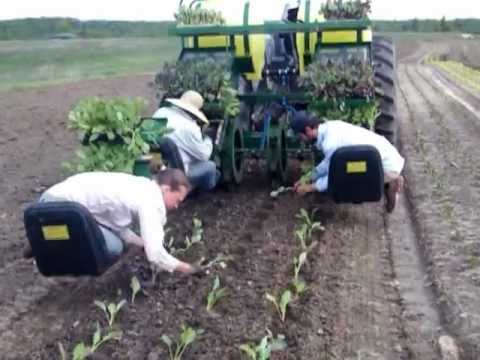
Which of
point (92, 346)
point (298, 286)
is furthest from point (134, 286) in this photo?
point (298, 286)

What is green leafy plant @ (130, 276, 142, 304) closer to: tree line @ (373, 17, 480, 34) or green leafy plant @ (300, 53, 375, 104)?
green leafy plant @ (300, 53, 375, 104)

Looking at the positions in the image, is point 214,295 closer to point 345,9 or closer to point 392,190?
point 392,190

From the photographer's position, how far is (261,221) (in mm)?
7977

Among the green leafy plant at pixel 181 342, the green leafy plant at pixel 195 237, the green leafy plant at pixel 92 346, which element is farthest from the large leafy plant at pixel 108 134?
the green leafy plant at pixel 181 342

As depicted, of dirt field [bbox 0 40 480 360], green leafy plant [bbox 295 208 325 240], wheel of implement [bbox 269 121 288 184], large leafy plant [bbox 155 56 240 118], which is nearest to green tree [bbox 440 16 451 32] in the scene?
dirt field [bbox 0 40 480 360]

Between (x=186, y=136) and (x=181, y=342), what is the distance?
10.4 ft

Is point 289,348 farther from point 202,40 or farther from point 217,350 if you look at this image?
point 202,40

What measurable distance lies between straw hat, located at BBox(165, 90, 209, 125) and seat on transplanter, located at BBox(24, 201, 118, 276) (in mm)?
2483

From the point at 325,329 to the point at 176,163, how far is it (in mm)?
2750

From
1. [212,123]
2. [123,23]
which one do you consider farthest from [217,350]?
[123,23]

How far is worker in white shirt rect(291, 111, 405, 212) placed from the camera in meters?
7.65

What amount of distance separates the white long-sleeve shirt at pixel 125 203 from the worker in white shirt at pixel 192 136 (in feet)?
6.57

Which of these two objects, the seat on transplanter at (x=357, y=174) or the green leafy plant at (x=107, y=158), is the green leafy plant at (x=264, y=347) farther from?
the seat on transplanter at (x=357, y=174)

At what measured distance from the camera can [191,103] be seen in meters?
8.20
